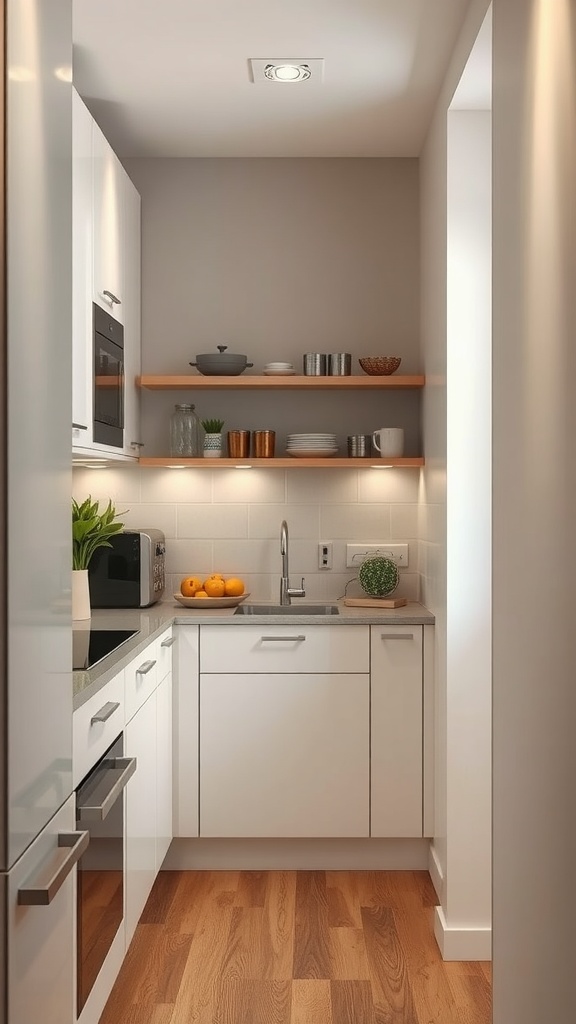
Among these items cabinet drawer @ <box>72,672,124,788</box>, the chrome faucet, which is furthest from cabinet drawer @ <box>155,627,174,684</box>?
cabinet drawer @ <box>72,672,124,788</box>

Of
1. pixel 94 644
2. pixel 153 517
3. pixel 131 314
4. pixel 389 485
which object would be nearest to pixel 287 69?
pixel 131 314

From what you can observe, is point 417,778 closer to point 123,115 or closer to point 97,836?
point 97,836

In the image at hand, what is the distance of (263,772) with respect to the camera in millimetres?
3551

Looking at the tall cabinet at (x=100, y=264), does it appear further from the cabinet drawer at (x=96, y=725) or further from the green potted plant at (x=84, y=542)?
the cabinet drawer at (x=96, y=725)

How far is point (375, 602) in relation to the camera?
3.72 m

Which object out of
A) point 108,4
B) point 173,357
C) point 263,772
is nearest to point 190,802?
point 263,772

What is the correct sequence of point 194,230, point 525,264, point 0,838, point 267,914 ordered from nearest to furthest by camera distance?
point 0,838, point 525,264, point 267,914, point 194,230

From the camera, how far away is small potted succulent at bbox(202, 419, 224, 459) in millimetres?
3895

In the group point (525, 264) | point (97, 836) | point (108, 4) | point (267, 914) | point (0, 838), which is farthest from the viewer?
point (267, 914)

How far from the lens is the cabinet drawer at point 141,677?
106 inches

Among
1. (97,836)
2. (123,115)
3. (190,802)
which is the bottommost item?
(190,802)

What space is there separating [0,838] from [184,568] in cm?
290

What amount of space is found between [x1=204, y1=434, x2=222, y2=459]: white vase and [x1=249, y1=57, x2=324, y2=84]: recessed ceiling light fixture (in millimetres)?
1305

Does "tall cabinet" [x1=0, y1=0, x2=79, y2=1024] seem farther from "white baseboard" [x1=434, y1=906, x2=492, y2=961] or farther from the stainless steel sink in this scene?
the stainless steel sink
